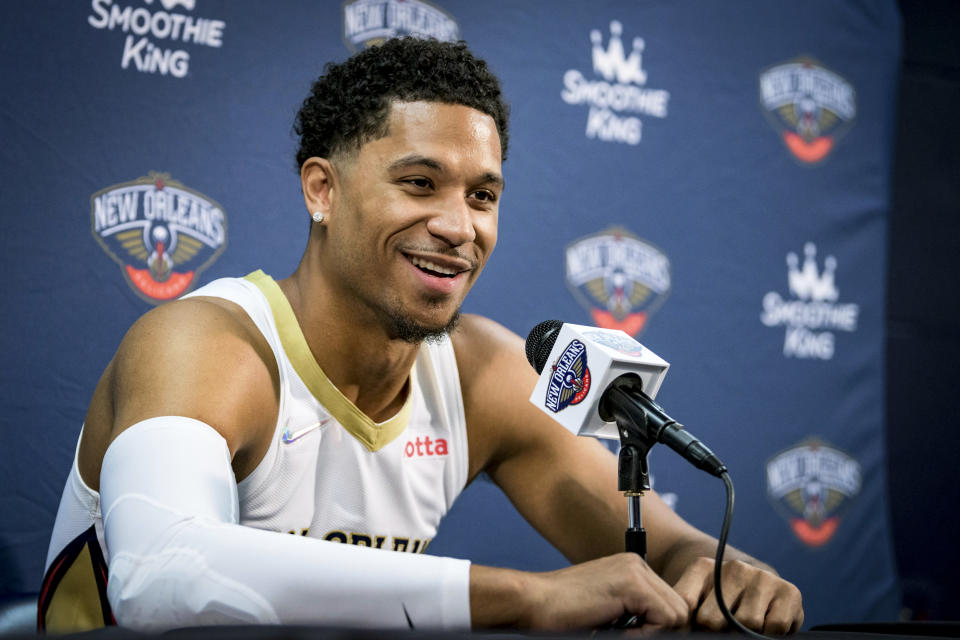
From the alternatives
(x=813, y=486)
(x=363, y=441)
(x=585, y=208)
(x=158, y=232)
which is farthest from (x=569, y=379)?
(x=813, y=486)

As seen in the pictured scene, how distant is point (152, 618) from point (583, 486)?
72cm

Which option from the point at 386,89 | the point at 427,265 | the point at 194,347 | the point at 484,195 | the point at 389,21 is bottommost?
the point at 194,347

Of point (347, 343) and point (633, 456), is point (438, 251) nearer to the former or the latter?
point (347, 343)

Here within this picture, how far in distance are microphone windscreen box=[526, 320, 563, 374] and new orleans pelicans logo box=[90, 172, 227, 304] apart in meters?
0.88

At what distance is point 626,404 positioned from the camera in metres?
0.81

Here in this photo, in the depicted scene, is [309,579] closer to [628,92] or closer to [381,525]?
[381,525]

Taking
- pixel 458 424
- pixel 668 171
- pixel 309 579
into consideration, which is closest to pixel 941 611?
pixel 668 171

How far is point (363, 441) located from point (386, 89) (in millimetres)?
494

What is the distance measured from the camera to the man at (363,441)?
2.37ft

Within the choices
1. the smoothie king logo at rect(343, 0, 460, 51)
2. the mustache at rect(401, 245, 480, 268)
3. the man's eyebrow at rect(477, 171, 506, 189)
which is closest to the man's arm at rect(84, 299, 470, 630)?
the mustache at rect(401, 245, 480, 268)

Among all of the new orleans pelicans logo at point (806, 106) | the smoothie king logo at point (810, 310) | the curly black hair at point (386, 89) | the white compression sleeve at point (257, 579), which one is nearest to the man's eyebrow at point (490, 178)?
the curly black hair at point (386, 89)

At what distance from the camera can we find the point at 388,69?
1.23 m

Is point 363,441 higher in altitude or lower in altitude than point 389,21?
Result: lower

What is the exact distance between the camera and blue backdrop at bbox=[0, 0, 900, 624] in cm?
152
